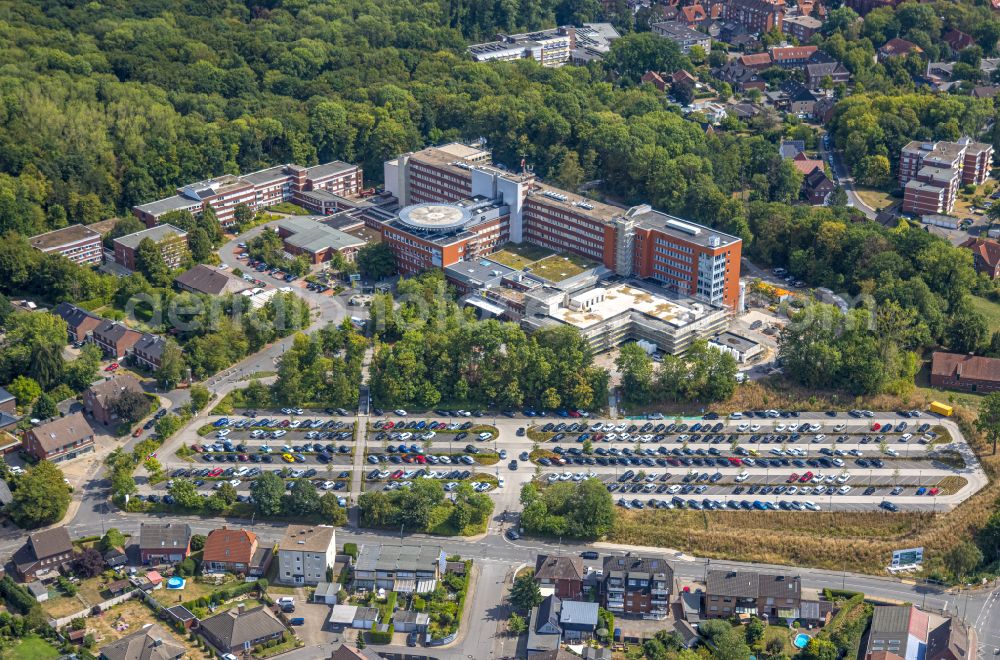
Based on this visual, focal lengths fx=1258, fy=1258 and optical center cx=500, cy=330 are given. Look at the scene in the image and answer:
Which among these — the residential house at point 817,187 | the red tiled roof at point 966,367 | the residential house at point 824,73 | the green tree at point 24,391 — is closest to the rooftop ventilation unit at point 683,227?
the red tiled roof at point 966,367

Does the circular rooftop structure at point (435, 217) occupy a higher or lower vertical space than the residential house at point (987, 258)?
higher

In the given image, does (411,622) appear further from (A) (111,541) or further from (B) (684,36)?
(B) (684,36)

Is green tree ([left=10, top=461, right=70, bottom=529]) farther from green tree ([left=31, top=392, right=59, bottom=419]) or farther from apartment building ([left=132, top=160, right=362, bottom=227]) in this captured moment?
apartment building ([left=132, top=160, right=362, bottom=227])

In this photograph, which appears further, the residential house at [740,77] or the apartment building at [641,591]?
the residential house at [740,77]

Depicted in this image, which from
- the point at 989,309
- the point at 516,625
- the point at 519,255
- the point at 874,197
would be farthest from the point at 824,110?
the point at 516,625

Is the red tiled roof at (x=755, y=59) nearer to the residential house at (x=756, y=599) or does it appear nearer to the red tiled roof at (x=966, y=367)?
the red tiled roof at (x=966, y=367)

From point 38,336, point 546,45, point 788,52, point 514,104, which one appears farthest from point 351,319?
point 788,52
